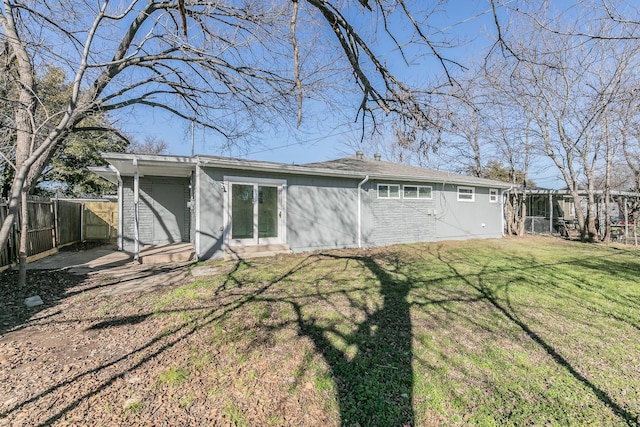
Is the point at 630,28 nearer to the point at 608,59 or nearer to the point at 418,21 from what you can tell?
the point at 418,21

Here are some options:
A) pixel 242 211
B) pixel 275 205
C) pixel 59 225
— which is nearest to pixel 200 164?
pixel 242 211

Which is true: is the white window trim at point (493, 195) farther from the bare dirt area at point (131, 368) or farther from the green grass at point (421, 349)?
the bare dirt area at point (131, 368)

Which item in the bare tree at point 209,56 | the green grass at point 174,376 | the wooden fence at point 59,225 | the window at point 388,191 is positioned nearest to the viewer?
the green grass at point 174,376

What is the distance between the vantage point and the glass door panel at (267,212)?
350 inches

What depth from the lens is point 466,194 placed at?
13438mm

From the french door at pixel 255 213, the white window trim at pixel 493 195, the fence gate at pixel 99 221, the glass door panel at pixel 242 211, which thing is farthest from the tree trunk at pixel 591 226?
the fence gate at pixel 99 221

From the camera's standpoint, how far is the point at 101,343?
3348 mm

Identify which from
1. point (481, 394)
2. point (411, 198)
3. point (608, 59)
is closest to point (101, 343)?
point (481, 394)

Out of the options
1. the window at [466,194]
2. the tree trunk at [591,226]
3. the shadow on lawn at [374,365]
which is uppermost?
the window at [466,194]

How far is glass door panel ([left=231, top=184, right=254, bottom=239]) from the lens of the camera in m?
8.48

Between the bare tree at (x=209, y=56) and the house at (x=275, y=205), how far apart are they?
67.6 inches

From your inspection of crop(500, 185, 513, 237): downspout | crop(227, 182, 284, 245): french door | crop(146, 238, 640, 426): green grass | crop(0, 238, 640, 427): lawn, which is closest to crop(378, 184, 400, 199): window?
crop(227, 182, 284, 245): french door

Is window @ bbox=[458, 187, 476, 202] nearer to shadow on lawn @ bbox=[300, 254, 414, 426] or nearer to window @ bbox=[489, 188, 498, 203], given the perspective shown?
window @ bbox=[489, 188, 498, 203]

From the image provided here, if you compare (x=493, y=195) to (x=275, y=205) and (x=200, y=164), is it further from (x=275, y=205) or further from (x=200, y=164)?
(x=200, y=164)
